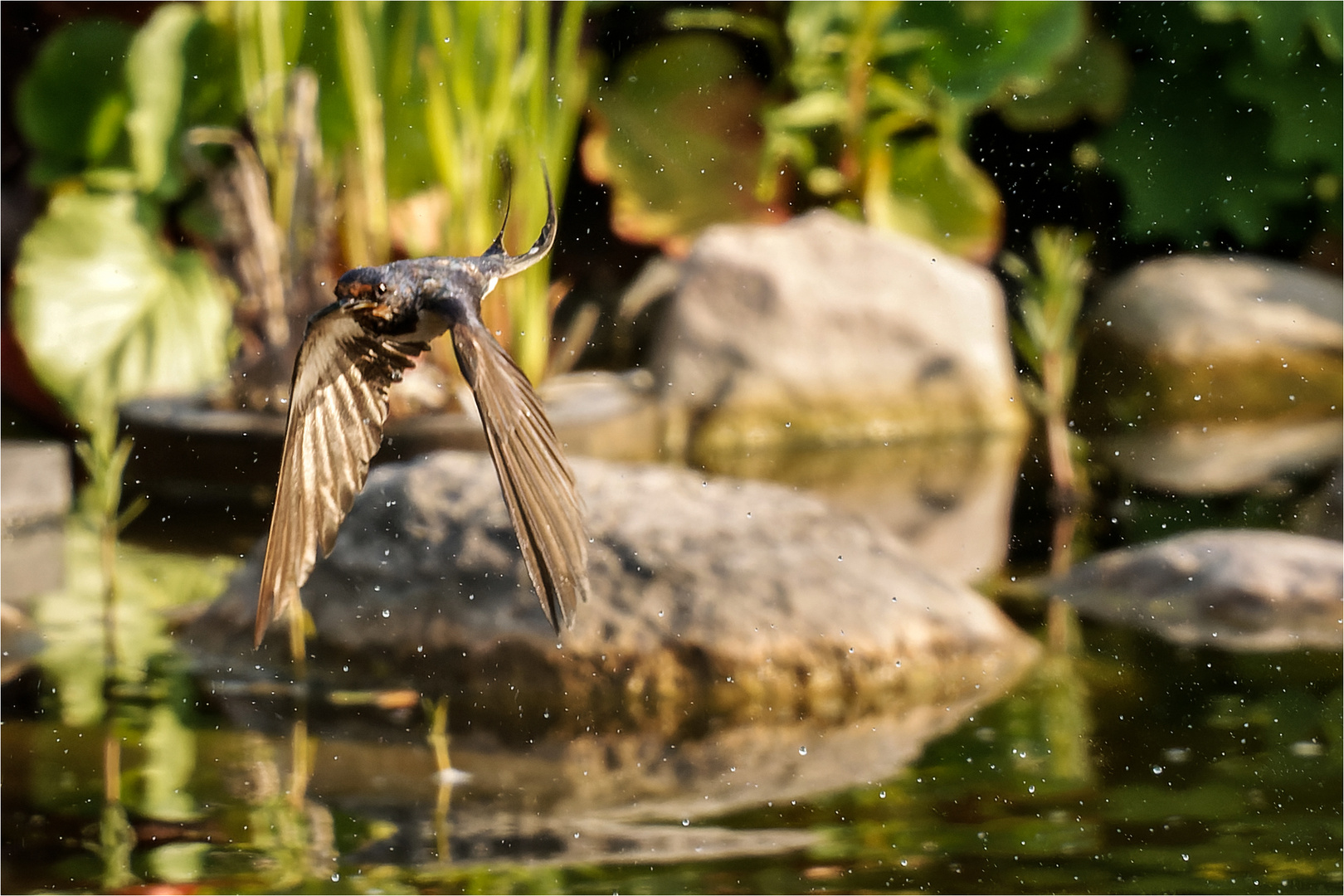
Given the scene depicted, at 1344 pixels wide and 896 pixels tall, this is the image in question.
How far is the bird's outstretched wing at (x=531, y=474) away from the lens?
1.23m

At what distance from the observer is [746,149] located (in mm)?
5246

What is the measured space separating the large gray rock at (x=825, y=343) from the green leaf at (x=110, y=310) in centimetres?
129

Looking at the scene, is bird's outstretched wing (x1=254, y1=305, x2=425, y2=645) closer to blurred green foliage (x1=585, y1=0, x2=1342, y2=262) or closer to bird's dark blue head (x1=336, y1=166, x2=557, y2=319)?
bird's dark blue head (x1=336, y1=166, x2=557, y2=319)

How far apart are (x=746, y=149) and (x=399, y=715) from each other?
3273 millimetres

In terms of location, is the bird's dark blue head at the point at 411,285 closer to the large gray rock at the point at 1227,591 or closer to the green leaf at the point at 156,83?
the large gray rock at the point at 1227,591

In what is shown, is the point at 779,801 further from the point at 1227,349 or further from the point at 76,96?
the point at 76,96

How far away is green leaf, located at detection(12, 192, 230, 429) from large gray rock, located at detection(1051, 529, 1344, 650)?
7.33 feet

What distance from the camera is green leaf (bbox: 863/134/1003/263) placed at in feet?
16.7

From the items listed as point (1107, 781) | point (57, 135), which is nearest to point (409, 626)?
point (1107, 781)

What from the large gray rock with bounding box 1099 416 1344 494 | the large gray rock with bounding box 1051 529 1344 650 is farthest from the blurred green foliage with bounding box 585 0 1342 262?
the large gray rock with bounding box 1051 529 1344 650

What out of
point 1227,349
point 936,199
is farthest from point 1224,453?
point 936,199

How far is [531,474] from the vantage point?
1.27m

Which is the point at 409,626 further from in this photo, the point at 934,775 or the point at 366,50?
the point at 366,50

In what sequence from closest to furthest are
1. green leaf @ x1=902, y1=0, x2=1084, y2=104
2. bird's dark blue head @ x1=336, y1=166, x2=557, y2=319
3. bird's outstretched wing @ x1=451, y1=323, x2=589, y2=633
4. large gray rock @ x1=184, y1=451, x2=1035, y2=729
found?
bird's outstretched wing @ x1=451, y1=323, x2=589, y2=633, bird's dark blue head @ x1=336, y1=166, x2=557, y2=319, large gray rock @ x1=184, y1=451, x2=1035, y2=729, green leaf @ x1=902, y1=0, x2=1084, y2=104
